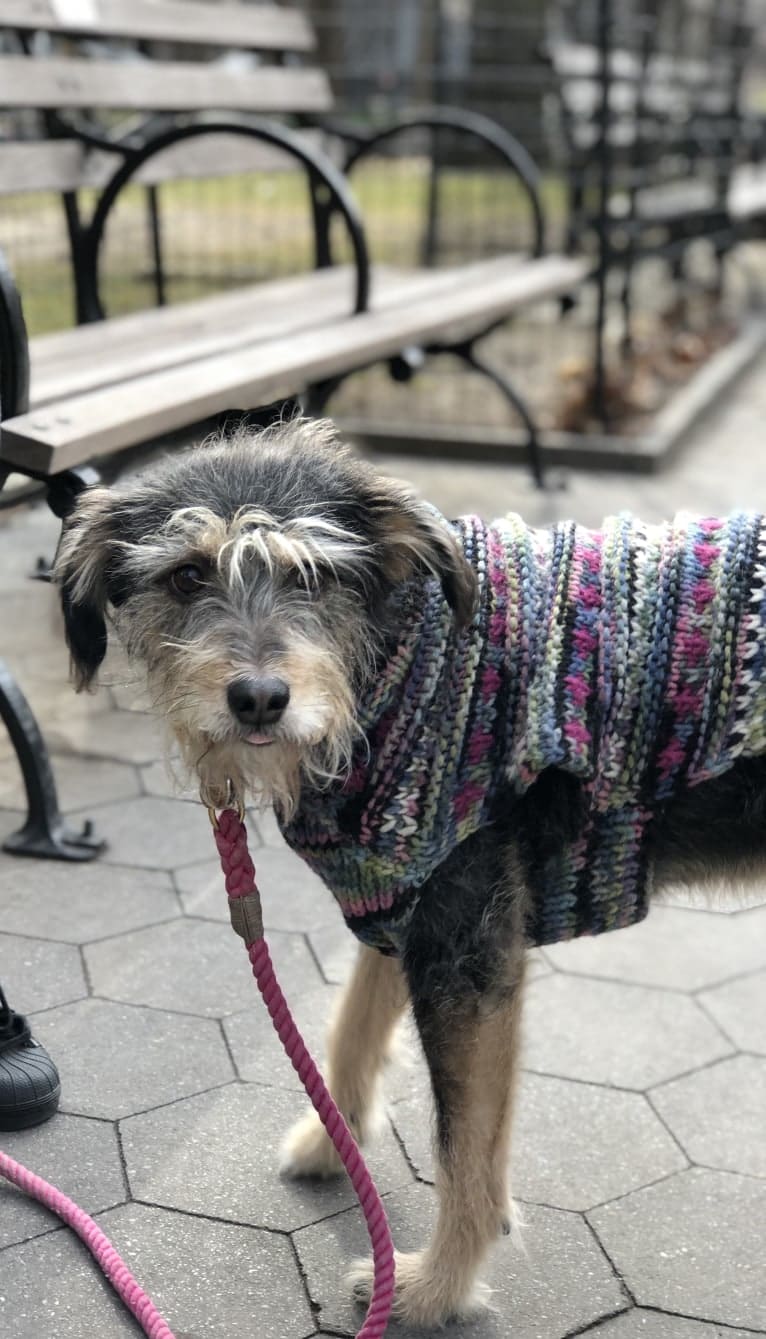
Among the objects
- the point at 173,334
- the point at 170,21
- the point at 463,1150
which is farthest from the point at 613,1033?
the point at 170,21

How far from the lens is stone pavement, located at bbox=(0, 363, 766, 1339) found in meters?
2.16

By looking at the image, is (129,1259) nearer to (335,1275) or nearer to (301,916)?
(335,1275)

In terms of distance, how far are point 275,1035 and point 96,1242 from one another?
68 centimetres

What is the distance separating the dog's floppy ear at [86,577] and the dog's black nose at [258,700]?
1.31 feet

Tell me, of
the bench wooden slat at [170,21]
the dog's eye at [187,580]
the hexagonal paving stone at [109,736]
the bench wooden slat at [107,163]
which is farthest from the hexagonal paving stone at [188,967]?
the bench wooden slat at [170,21]

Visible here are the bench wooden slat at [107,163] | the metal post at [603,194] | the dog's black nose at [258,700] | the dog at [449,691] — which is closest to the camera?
the dog's black nose at [258,700]

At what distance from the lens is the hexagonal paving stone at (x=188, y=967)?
2828mm

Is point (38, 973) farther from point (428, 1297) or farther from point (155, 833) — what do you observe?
point (428, 1297)

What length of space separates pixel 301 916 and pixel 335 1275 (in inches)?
42.4

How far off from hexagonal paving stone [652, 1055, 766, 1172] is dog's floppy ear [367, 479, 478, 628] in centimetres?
125

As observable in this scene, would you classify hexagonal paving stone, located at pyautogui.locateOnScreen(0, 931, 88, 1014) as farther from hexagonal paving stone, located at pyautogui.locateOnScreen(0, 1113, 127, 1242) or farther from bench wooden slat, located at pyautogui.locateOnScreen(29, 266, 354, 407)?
bench wooden slat, located at pyautogui.locateOnScreen(29, 266, 354, 407)

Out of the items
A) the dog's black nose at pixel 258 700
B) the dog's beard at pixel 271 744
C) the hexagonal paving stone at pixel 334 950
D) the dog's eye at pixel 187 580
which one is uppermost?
the dog's eye at pixel 187 580

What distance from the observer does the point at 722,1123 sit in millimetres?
2621

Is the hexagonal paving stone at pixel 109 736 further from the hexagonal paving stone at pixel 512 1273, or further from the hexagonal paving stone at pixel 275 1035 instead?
the hexagonal paving stone at pixel 512 1273
